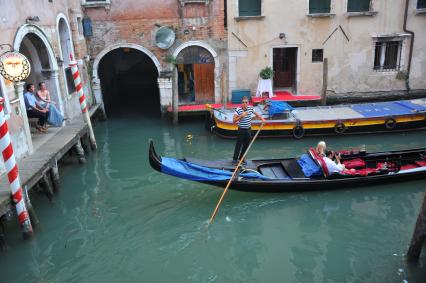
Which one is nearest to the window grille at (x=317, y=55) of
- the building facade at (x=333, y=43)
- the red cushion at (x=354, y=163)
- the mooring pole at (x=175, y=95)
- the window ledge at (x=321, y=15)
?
the building facade at (x=333, y=43)

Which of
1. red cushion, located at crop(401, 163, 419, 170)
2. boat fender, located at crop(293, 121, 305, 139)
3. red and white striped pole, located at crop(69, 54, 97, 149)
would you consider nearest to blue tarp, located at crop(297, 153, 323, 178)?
red cushion, located at crop(401, 163, 419, 170)

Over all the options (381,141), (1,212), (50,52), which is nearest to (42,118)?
(50,52)

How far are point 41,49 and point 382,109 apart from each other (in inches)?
296

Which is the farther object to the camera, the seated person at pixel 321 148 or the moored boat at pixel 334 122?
the moored boat at pixel 334 122

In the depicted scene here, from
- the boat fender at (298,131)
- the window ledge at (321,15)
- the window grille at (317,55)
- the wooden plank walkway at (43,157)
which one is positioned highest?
the window ledge at (321,15)

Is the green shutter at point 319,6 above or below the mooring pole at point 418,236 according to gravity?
above

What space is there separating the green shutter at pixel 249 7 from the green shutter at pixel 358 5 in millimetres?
2360

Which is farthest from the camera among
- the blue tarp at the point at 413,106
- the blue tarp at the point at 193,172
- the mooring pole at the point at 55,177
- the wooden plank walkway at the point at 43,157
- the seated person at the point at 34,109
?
the blue tarp at the point at 413,106

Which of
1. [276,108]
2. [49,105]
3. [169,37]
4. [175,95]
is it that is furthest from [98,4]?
[276,108]

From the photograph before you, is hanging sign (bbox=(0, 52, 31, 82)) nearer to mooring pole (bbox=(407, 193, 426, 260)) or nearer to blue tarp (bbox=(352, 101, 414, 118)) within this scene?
mooring pole (bbox=(407, 193, 426, 260))

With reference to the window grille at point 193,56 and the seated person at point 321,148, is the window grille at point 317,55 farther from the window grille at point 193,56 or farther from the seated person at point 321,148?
the seated person at point 321,148

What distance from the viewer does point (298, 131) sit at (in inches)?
357

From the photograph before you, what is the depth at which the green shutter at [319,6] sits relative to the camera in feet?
34.6

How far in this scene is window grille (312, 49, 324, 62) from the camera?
35.6 feet
